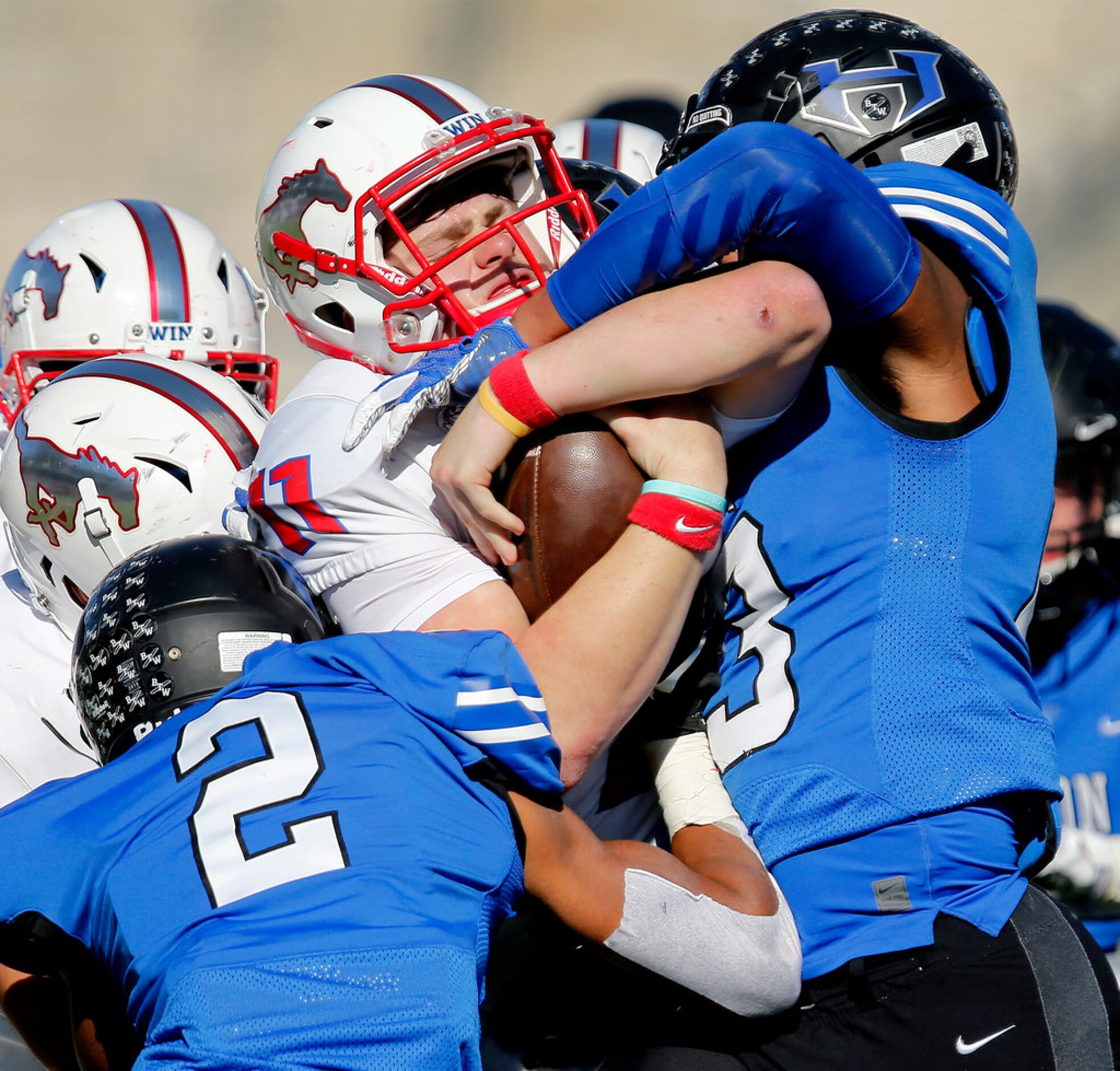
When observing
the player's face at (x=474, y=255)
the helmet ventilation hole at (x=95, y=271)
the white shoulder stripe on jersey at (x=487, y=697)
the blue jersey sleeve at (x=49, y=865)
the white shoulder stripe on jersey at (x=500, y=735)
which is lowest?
the blue jersey sleeve at (x=49, y=865)

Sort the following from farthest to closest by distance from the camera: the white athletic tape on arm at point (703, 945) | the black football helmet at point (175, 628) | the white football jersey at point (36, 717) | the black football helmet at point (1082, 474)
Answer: the black football helmet at point (1082, 474), the white football jersey at point (36, 717), the black football helmet at point (175, 628), the white athletic tape on arm at point (703, 945)

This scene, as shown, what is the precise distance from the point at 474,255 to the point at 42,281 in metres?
2.42

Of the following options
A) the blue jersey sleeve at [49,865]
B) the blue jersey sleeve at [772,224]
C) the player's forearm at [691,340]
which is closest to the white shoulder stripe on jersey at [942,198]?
the blue jersey sleeve at [772,224]

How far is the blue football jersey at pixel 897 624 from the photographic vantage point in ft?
5.92

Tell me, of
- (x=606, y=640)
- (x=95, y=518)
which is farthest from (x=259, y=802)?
(x=95, y=518)

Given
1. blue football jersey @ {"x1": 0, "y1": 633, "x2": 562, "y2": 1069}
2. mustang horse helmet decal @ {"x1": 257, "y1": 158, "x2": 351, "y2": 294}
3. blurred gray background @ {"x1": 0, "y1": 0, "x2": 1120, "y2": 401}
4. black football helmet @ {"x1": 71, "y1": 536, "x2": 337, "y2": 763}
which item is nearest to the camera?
blue football jersey @ {"x1": 0, "y1": 633, "x2": 562, "y2": 1069}

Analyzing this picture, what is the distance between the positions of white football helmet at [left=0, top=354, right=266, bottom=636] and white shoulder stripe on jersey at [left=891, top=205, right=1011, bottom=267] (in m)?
1.81

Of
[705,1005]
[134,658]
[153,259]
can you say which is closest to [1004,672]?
[705,1005]

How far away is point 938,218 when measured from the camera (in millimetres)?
1912

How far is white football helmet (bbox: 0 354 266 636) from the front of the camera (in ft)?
9.86

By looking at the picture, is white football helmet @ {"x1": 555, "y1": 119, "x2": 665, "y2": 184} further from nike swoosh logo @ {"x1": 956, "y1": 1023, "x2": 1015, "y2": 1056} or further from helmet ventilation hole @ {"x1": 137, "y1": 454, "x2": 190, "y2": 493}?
nike swoosh logo @ {"x1": 956, "y1": 1023, "x2": 1015, "y2": 1056}

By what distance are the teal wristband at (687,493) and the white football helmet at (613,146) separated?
→ 8.72ft

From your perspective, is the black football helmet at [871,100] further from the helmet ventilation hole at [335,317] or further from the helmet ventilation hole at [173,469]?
the helmet ventilation hole at [173,469]

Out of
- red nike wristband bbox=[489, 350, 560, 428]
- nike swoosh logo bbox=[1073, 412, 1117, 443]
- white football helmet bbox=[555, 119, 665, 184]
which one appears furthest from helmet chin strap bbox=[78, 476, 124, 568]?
nike swoosh logo bbox=[1073, 412, 1117, 443]
